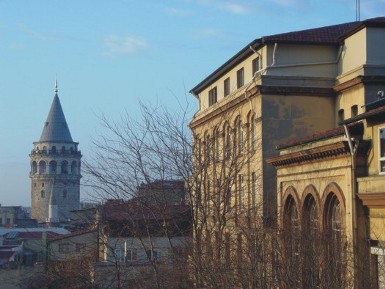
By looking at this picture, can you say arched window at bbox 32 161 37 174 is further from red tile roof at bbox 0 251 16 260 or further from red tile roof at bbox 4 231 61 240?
red tile roof at bbox 0 251 16 260

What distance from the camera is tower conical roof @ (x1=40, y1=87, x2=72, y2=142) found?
16300 centimetres

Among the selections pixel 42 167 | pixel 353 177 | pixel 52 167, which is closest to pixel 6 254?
pixel 353 177

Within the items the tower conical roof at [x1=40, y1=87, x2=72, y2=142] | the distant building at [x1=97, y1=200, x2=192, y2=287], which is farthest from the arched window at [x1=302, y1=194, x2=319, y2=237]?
the tower conical roof at [x1=40, y1=87, x2=72, y2=142]

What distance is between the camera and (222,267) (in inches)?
865

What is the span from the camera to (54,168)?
167m

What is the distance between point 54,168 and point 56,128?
337 inches

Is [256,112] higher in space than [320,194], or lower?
higher

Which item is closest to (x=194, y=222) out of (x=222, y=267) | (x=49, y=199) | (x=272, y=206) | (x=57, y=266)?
(x=272, y=206)

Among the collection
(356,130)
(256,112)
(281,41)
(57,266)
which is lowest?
(57,266)

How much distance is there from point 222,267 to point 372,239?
14.2 ft

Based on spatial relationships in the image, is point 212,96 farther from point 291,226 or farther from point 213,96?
point 291,226

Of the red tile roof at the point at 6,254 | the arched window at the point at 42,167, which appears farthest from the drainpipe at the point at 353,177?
the arched window at the point at 42,167

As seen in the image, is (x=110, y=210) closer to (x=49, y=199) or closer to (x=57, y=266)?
(x=57, y=266)

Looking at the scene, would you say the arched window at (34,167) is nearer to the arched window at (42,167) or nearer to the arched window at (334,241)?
the arched window at (42,167)
